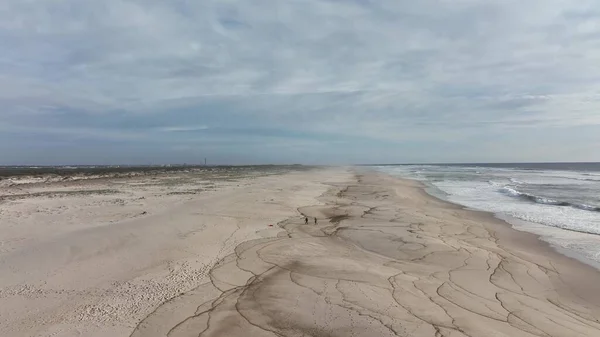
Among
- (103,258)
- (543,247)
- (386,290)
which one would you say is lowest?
(543,247)

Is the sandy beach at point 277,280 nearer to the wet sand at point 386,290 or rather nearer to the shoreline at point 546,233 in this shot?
the wet sand at point 386,290

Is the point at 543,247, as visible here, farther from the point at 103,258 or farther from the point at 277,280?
the point at 103,258

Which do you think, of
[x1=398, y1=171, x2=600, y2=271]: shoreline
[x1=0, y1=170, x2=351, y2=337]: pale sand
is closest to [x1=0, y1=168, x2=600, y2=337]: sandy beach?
[x1=0, y1=170, x2=351, y2=337]: pale sand

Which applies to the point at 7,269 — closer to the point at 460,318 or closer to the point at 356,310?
the point at 356,310

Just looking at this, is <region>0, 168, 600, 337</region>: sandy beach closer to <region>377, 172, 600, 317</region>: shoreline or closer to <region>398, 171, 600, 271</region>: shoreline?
<region>377, 172, 600, 317</region>: shoreline

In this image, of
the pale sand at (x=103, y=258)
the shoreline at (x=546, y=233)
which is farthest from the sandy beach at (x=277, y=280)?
the shoreline at (x=546, y=233)

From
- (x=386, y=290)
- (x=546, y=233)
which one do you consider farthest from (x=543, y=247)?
(x=386, y=290)
